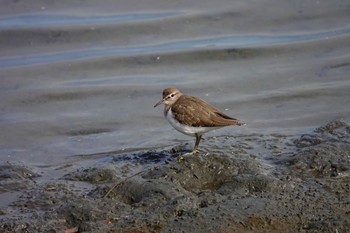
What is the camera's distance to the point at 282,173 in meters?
7.05

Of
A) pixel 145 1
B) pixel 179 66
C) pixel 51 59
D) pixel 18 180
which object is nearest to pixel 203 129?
pixel 18 180

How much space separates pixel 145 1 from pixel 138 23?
3.44 feet

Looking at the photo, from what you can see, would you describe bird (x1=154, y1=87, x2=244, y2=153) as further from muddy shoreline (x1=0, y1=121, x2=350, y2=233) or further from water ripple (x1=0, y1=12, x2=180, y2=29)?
water ripple (x1=0, y1=12, x2=180, y2=29)

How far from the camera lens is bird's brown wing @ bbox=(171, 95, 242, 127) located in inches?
295

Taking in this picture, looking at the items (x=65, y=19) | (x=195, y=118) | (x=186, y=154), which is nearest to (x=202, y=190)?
(x=186, y=154)

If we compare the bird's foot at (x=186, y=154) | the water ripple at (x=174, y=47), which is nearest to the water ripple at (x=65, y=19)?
the water ripple at (x=174, y=47)

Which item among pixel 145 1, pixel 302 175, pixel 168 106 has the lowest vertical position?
pixel 302 175

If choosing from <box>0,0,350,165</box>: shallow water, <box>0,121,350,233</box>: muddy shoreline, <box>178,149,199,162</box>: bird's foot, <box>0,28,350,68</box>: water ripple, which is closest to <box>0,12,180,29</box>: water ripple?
<box>0,0,350,165</box>: shallow water

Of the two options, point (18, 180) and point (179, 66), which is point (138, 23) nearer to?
point (179, 66)

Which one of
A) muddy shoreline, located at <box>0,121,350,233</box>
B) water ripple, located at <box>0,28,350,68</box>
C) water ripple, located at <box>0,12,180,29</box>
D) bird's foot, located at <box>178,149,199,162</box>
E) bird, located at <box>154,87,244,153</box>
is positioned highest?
water ripple, located at <box>0,12,180,29</box>

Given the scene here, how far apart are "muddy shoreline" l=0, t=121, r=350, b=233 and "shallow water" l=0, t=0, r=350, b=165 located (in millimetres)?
832

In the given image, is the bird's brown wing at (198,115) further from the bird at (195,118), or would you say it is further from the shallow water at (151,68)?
the shallow water at (151,68)

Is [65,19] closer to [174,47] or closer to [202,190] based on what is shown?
[174,47]

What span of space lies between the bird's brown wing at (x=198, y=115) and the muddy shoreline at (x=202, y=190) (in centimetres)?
31
